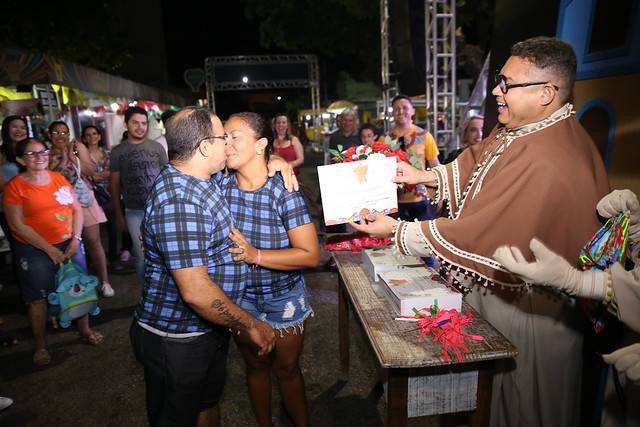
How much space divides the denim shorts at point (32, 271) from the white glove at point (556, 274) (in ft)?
13.2

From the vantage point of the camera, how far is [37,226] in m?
3.67

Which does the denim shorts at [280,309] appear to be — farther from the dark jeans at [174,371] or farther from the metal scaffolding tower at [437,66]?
the metal scaffolding tower at [437,66]

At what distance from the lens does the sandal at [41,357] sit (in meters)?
3.82

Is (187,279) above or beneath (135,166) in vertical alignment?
beneath

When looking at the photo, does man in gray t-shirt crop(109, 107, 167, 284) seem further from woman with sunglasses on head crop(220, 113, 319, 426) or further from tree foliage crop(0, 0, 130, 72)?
tree foliage crop(0, 0, 130, 72)

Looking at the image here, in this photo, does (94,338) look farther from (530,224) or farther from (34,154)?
(530,224)

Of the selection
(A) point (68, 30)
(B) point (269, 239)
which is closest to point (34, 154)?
(B) point (269, 239)

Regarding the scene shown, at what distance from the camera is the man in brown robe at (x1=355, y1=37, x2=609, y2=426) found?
1.82m

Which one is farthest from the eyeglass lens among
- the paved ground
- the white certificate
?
the white certificate

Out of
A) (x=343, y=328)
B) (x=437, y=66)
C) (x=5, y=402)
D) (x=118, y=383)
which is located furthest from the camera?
(x=437, y=66)

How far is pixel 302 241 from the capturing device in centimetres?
222

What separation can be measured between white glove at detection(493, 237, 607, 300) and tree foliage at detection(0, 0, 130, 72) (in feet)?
64.7

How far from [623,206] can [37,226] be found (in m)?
4.43

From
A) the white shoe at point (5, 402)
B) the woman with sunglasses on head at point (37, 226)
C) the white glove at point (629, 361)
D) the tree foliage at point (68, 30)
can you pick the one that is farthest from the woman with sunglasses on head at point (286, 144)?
the tree foliage at point (68, 30)
